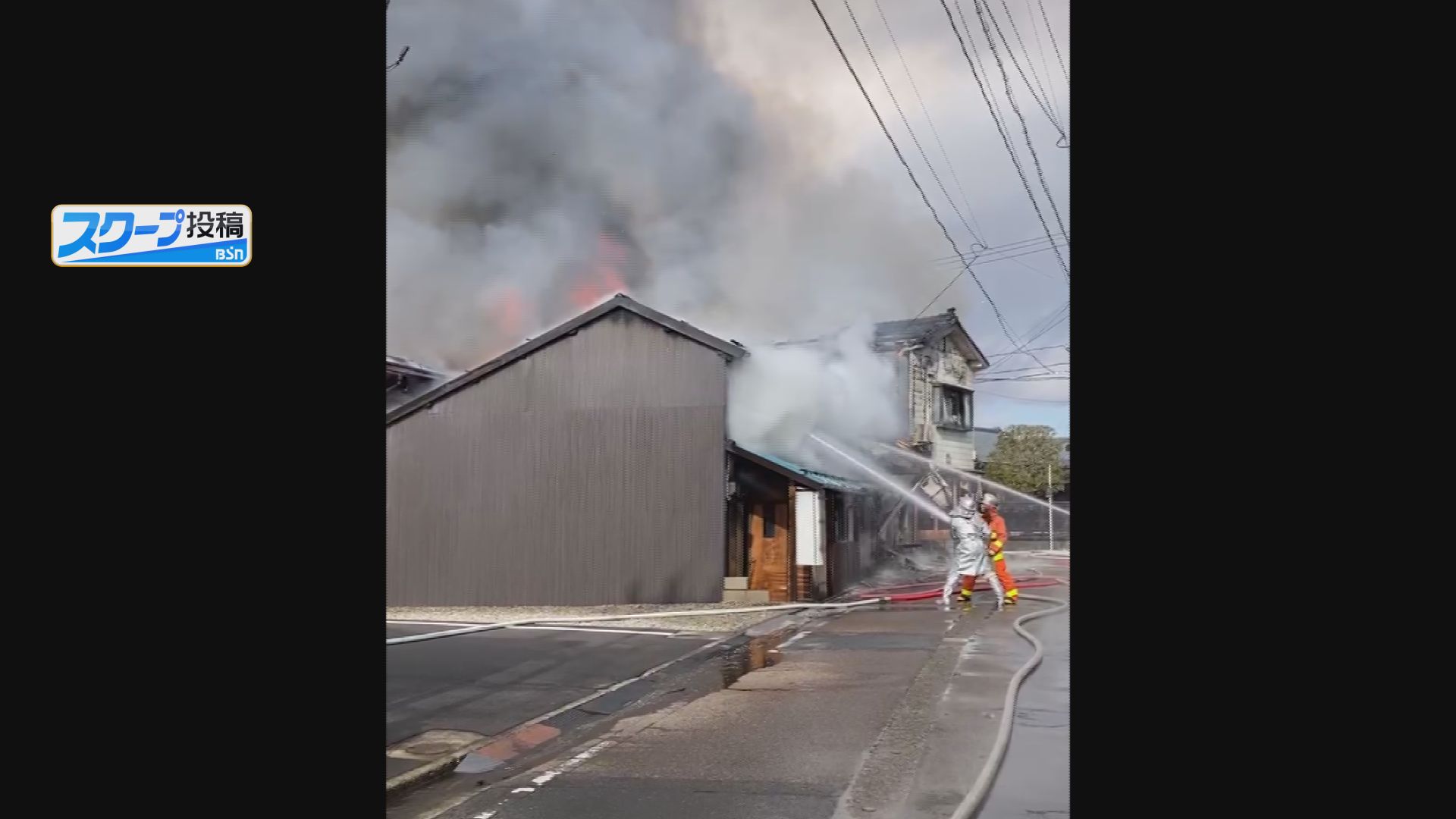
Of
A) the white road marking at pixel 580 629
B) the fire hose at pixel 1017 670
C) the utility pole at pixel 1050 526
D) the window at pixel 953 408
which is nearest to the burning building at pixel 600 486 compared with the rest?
the fire hose at pixel 1017 670


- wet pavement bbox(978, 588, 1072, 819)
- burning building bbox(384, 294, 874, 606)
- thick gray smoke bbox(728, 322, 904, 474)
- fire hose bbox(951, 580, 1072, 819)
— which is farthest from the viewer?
thick gray smoke bbox(728, 322, 904, 474)

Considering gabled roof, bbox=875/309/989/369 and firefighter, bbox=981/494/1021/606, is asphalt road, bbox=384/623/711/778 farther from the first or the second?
gabled roof, bbox=875/309/989/369

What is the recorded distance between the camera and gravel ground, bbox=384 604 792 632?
14.7m

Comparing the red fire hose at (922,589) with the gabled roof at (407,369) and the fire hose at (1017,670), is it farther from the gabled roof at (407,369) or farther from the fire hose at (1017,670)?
the gabled roof at (407,369)

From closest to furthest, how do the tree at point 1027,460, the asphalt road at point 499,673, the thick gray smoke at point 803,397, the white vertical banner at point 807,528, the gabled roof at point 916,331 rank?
the asphalt road at point 499,673
the white vertical banner at point 807,528
the thick gray smoke at point 803,397
the gabled roof at point 916,331
the tree at point 1027,460

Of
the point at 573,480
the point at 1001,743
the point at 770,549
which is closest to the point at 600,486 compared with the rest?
the point at 573,480

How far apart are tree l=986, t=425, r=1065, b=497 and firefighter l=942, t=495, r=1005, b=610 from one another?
81.6 ft

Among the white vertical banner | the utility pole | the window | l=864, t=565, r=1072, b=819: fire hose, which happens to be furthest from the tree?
the white vertical banner

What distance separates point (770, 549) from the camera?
18.0 metres

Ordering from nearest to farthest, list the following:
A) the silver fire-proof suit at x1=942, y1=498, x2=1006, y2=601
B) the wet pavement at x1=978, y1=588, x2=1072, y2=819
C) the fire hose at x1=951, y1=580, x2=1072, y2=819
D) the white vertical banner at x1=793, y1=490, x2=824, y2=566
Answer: the fire hose at x1=951, y1=580, x2=1072, y2=819 < the wet pavement at x1=978, y1=588, x2=1072, y2=819 < the silver fire-proof suit at x1=942, y1=498, x2=1006, y2=601 < the white vertical banner at x1=793, y1=490, x2=824, y2=566

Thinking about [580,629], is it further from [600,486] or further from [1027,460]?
[1027,460]

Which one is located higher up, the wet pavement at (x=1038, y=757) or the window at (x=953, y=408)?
the window at (x=953, y=408)

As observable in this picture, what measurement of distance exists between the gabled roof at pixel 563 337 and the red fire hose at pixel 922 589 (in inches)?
208

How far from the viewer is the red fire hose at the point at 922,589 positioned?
17000mm
